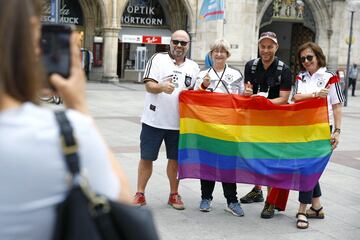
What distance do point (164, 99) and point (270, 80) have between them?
1.17m

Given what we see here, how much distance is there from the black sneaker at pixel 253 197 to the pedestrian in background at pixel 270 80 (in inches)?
21.5

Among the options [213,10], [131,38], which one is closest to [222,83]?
[213,10]

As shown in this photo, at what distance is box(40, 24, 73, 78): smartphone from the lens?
5.59 ft

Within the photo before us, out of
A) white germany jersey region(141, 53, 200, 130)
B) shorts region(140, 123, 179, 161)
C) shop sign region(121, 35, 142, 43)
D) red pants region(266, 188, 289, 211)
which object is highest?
shop sign region(121, 35, 142, 43)

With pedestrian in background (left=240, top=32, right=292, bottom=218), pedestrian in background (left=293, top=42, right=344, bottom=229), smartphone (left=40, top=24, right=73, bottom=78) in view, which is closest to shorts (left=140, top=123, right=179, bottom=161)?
pedestrian in background (left=240, top=32, right=292, bottom=218)

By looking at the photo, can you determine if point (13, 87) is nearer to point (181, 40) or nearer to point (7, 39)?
point (7, 39)

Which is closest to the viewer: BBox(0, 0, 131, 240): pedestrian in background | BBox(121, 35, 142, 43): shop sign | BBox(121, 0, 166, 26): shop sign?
BBox(0, 0, 131, 240): pedestrian in background

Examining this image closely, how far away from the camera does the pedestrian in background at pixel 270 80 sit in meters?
6.21

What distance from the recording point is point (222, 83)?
6.27 m

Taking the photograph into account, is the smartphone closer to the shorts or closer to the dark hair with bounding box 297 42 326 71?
the shorts

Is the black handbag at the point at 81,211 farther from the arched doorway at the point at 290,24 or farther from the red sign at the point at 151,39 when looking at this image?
the red sign at the point at 151,39

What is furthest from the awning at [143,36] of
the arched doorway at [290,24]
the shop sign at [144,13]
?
the arched doorway at [290,24]

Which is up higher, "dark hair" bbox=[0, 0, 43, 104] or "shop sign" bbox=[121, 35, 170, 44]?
"shop sign" bbox=[121, 35, 170, 44]

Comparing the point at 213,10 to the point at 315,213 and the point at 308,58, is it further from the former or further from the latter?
the point at 315,213
